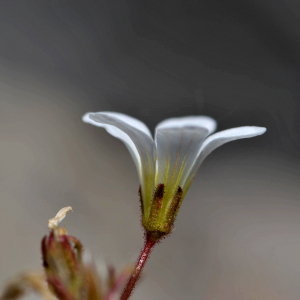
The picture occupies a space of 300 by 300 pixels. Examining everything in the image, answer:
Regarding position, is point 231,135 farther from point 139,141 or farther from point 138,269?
point 138,269

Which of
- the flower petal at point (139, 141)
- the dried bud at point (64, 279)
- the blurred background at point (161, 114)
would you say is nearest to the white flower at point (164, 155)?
the flower petal at point (139, 141)

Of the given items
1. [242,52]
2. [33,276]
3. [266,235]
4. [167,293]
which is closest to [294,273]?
[266,235]

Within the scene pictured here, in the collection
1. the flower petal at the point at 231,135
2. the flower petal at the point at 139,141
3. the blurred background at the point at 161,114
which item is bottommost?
the flower petal at the point at 139,141

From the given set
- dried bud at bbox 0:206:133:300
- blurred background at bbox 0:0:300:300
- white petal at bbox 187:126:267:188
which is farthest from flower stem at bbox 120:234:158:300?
blurred background at bbox 0:0:300:300

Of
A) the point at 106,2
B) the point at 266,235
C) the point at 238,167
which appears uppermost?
the point at 106,2

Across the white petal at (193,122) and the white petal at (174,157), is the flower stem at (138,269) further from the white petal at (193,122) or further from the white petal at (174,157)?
the white petal at (193,122)

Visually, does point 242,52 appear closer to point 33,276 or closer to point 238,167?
point 238,167

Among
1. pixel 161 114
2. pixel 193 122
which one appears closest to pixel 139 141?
pixel 193 122
